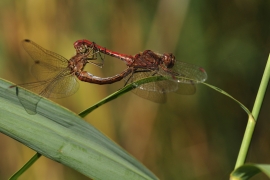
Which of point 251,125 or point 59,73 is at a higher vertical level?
point 251,125

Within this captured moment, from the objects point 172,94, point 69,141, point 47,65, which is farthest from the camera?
point 172,94

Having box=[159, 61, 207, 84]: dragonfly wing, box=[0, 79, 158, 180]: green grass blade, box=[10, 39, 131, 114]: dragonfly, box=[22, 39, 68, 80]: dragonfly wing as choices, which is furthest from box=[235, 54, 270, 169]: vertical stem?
box=[22, 39, 68, 80]: dragonfly wing

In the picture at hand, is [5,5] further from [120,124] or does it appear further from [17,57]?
[120,124]

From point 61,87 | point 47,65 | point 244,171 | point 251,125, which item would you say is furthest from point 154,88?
point 244,171

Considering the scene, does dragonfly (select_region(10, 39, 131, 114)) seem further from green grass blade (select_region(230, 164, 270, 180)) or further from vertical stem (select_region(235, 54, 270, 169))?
green grass blade (select_region(230, 164, 270, 180))

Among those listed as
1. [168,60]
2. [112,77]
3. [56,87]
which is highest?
[168,60]

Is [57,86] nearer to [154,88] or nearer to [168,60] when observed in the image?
[154,88]
